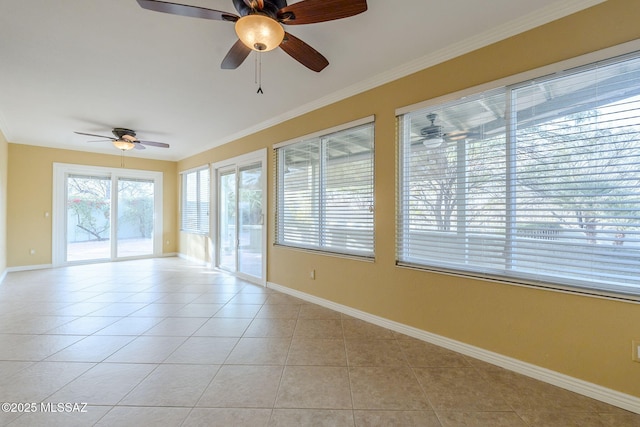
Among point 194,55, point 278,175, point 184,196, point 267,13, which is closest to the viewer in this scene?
point 267,13

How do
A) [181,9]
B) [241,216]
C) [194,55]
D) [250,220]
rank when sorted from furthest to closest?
[241,216] → [250,220] → [194,55] → [181,9]

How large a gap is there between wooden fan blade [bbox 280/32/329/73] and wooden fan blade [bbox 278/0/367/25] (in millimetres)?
126

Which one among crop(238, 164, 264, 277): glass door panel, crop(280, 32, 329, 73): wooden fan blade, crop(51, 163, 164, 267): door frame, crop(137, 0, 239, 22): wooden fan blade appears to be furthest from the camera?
crop(51, 163, 164, 267): door frame

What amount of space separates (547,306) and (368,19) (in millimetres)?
2507

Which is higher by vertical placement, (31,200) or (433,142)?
(433,142)

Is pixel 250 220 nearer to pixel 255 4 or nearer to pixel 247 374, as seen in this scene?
pixel 247 374

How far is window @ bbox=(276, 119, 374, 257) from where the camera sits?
9.75 ft

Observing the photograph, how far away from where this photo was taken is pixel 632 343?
1610mm

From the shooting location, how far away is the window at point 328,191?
9.75ft

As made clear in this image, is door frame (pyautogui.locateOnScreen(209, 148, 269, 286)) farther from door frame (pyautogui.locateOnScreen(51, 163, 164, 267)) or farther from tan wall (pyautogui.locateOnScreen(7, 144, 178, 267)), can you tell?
tan wall (pyautogui.locateOnScreen(7, 144, 178, 267))

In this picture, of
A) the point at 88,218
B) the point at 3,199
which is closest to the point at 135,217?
the point at 88,218

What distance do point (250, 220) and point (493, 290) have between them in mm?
3745

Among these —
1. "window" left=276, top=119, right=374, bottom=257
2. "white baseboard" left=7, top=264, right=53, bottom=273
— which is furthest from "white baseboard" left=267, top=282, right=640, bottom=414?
"white baseboard" left=7, top=264, right=53, bottom=273

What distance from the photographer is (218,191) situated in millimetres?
5477
